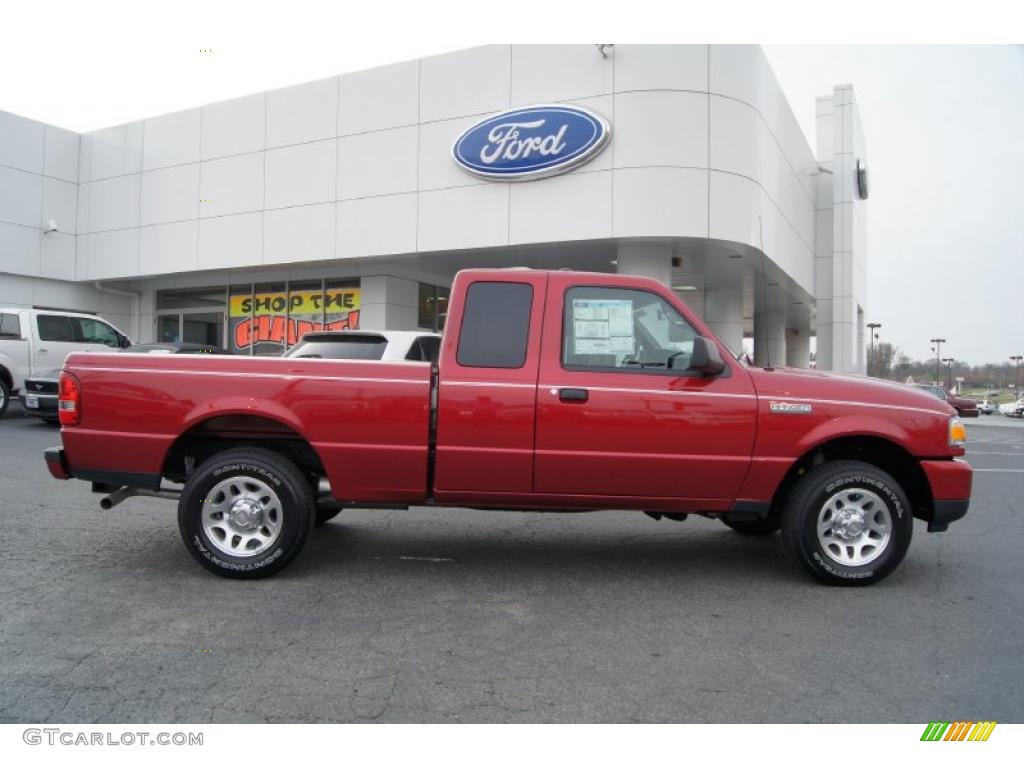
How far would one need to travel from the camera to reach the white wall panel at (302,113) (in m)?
16.8

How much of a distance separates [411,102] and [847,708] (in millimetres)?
15198

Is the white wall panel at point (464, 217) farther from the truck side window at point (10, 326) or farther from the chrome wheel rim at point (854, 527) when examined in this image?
the chrome wheel rim at point (854, 527)

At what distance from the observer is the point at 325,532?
6.14 metres

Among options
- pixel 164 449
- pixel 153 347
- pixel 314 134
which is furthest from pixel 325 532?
pixel 314 134

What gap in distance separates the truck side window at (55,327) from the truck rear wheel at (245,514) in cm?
1209

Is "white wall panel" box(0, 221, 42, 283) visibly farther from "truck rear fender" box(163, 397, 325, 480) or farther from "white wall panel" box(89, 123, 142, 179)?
"truck rear fender" box(163, 397, 325, 480)

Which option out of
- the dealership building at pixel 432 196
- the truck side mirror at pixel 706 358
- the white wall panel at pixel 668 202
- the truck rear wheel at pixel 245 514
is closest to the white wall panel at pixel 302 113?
the dealership building at pixel 432 196

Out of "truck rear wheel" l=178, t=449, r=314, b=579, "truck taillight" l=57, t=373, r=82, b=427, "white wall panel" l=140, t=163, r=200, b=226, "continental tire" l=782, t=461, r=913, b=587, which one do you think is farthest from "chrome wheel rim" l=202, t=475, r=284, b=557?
"white wall panel" l=140, t=163, r=200, b=226

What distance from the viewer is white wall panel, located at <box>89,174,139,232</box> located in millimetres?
20094

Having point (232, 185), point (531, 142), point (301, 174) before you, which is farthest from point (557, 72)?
point (232, 185)

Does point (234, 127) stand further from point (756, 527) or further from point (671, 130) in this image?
point (756, 527)

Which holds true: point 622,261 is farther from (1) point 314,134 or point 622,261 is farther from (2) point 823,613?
(2) point 823,613

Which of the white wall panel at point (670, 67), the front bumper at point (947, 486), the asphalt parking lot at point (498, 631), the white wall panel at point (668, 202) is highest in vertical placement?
the white wall panel at point (670, 67)

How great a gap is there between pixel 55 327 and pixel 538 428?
13711mm
